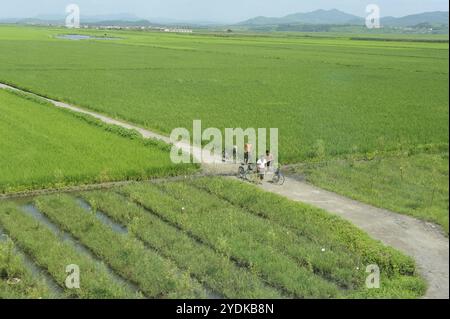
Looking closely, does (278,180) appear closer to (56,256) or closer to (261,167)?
(261,167)

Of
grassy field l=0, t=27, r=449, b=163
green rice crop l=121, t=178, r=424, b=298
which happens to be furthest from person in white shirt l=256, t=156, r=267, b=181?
grassy field l=0, t=27, r=449, b=163

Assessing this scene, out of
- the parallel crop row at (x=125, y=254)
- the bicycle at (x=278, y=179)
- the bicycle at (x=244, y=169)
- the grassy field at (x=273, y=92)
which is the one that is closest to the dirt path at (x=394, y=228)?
the bicycle at (x=278, y=179)

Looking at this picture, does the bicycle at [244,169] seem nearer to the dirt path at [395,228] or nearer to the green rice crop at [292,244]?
the dirt path at [395,228]

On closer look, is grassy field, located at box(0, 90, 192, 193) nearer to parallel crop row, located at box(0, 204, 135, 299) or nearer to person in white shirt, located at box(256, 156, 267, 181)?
parallel crop row, located at box(0, 204, 135, 299)

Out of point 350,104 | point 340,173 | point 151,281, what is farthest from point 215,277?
point 350,104

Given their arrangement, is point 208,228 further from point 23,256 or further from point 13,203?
point 13,203

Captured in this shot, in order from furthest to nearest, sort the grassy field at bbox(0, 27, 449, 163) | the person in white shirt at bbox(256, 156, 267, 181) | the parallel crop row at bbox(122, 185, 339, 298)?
the grassy field at bbox(0, 27, 449, 163) → the person in white shirt at bbox(256, 156, 267, 181) → the parallel crop row at bbox(122, 185, 339, 298)
